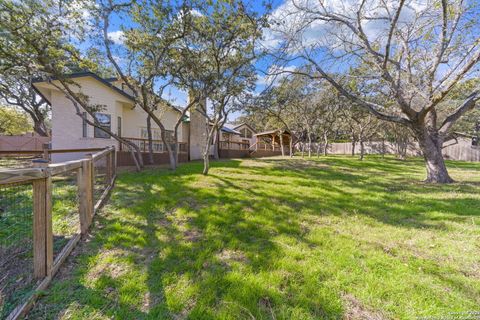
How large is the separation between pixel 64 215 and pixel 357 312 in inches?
197

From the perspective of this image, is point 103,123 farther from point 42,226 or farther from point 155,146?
point 42,226

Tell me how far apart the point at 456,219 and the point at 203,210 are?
495 cm

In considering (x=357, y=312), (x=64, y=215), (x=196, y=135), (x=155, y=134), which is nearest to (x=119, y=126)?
(x=155, y=134)

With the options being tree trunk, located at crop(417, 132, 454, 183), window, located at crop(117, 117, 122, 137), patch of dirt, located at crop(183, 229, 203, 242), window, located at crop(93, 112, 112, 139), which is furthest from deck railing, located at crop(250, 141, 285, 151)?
patch of dirt, located at crop(183, 229, 203, 242)

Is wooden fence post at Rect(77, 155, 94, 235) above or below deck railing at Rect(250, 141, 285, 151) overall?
below

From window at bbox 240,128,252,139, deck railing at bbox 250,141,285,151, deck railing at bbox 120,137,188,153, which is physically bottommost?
deck railing at bbox 120,137,188,153

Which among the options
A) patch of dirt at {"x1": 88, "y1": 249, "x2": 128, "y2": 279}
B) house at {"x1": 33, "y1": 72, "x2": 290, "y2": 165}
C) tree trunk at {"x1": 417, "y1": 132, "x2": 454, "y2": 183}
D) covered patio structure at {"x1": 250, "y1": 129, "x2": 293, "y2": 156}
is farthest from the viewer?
covered patio structure at {"x1": 250, "y1": 129, "x2": 293, "y2": 156}

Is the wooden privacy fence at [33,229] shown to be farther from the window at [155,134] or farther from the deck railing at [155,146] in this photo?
the window at [155,134]

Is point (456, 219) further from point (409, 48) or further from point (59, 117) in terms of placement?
point (59, 117)

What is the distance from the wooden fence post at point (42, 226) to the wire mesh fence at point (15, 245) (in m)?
0.13

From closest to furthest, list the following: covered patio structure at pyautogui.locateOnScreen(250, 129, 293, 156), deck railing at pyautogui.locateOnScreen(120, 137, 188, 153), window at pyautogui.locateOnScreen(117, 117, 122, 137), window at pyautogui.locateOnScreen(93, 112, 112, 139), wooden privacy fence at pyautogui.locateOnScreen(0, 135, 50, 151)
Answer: window at pyautogui.locateOnScreen(93, 112, 112, 139) → window at pyautogui.locateOnScreen(117, 117, 122, 137) → deck railing at pyautogui.locateOnScreen(120, 137, 188, 153) → wooden privacy fence at pyautogui.locateOnScreen(0, 135, 50, 151) → covered patio structure at pyautogui.locateOnScreen(250, 129, 293, 156)

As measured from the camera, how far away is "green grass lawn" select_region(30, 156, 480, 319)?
1974 millimetres

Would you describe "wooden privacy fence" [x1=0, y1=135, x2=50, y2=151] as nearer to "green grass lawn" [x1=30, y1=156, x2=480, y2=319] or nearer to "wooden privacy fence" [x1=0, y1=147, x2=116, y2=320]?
"wooden privacy fence" [x1=0, y1=147, x2=116, y2=320]

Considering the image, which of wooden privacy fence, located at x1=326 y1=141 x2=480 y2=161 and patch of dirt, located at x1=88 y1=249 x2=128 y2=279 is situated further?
wooden privacy fence, located at x1=326 y1=141 x2=480 y2=161
